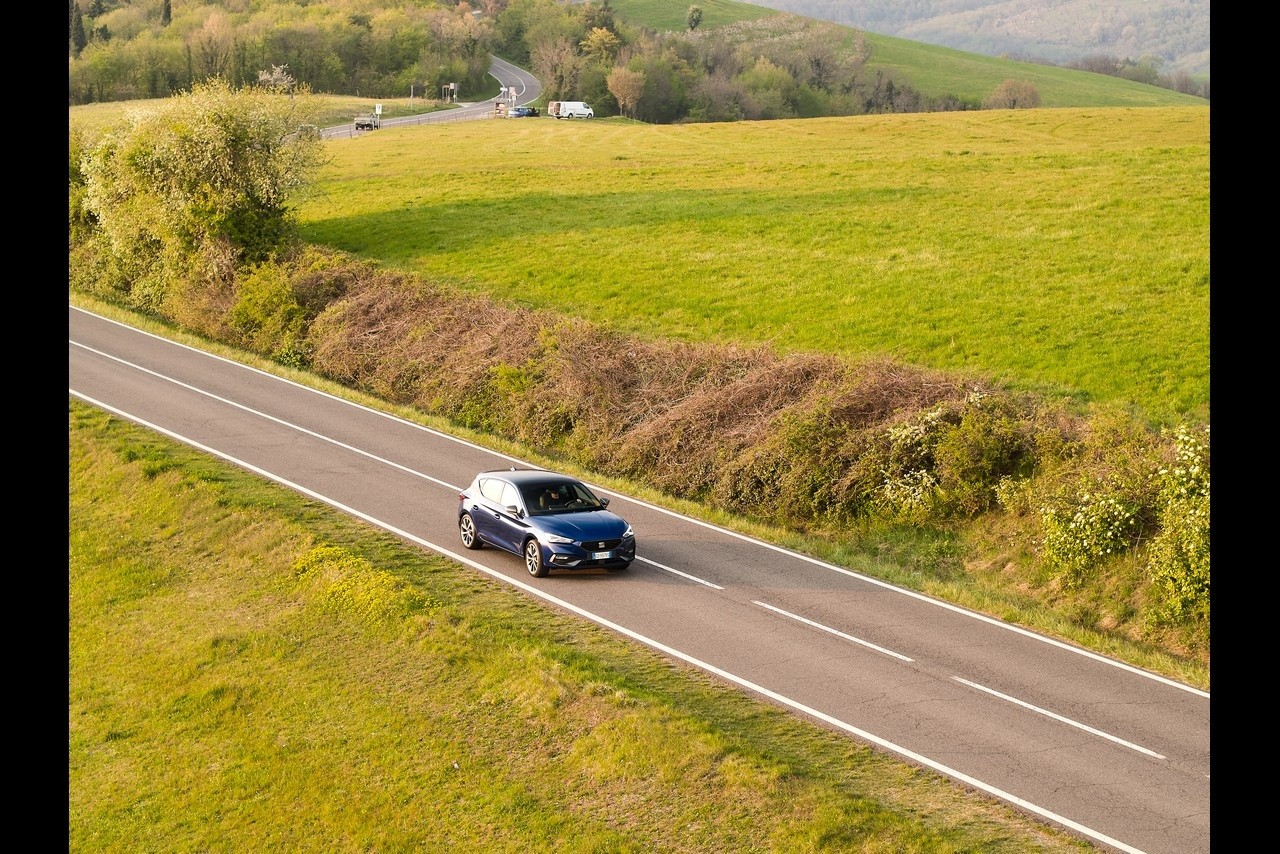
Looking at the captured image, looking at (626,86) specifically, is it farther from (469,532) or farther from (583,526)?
(583,526)

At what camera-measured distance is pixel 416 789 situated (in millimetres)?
15836

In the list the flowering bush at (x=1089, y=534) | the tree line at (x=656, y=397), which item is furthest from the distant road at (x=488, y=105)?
the flowering bush at (x=1089, y=534)

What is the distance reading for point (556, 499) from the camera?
22.9 meters

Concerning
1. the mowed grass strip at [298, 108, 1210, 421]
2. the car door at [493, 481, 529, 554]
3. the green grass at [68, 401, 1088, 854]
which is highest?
the mowed grass strip at [298, 108, 1210, 421]

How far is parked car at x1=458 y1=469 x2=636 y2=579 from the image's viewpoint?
72.0 feet

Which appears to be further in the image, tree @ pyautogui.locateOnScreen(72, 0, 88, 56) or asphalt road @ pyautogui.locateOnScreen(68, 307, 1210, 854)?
tree @ pyautogui.locateOnScreen(72, 0, 88, 56)

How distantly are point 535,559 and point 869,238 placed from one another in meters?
25.7

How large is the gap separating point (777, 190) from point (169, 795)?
4302cm

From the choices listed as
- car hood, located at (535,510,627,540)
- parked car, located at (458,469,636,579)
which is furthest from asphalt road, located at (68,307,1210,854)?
car hood, located at (535,510,627,540)

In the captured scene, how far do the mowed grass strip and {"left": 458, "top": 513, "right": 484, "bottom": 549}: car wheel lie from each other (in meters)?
13.2

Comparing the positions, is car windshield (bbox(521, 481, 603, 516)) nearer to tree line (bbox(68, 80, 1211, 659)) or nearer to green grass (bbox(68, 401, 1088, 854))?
green grass (bbox(68, 401, 1088, 854))

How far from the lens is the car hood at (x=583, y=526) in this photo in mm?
21969
